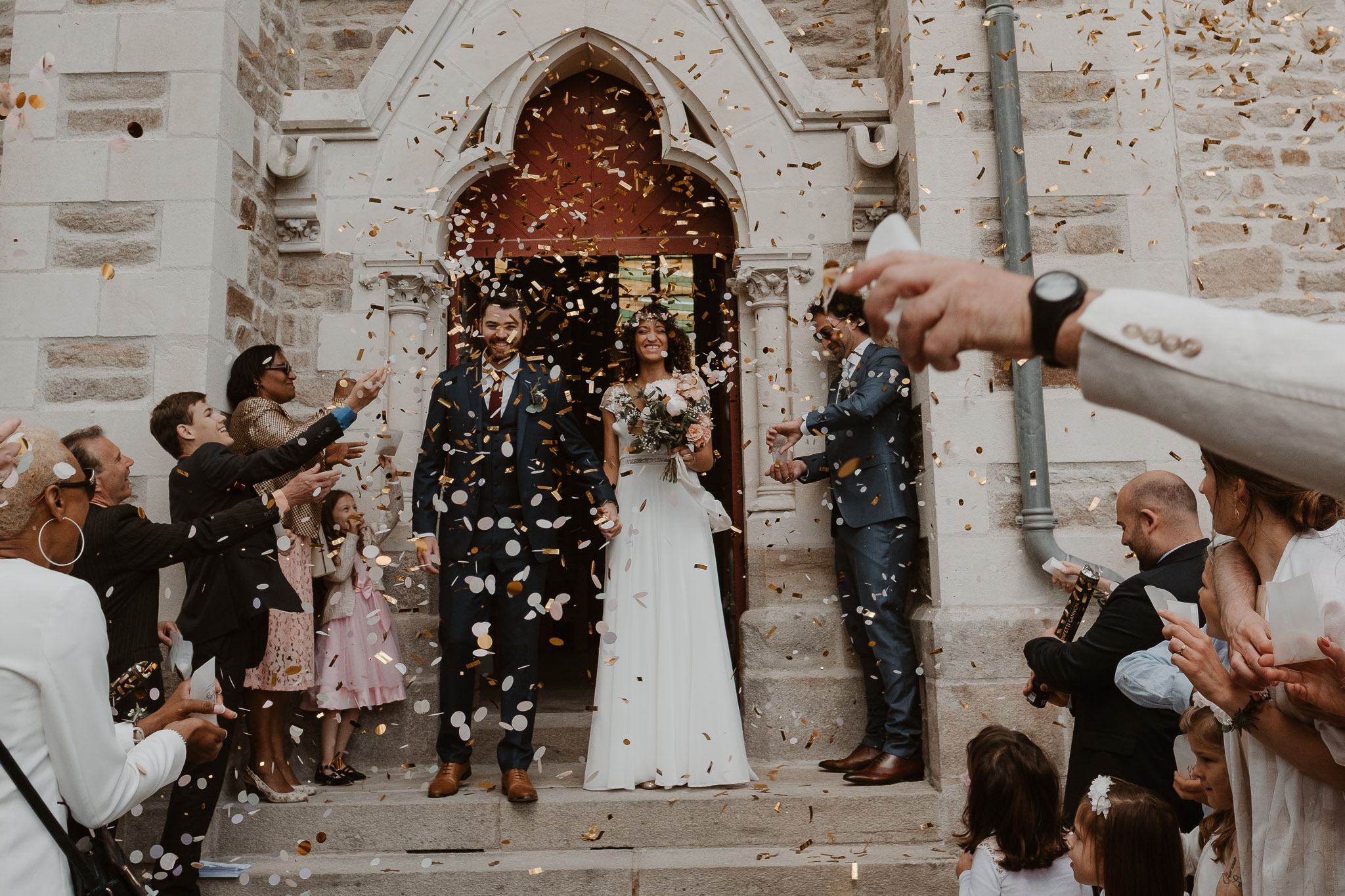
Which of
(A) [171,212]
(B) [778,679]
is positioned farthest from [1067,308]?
A: (A) [171,212]

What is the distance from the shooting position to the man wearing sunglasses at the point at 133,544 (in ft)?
10.2

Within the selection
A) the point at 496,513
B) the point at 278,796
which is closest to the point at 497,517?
the point at 496,513

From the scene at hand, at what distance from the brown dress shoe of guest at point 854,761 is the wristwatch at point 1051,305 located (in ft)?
11.5

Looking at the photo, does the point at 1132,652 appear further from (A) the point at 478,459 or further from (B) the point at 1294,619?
(A) the point at 478,459

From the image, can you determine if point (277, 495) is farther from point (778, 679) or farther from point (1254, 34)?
point (1254, 34)

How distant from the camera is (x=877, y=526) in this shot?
4184mm

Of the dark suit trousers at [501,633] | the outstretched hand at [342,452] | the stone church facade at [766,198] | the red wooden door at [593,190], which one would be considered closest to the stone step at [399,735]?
the stone church facade at [766,198]

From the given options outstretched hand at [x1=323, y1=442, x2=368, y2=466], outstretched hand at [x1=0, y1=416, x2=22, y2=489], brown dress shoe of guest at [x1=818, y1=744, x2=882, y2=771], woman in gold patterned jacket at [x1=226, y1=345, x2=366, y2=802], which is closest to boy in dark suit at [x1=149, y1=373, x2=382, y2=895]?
woman in gold patterned jacket at [x1=226, y1=345, x2=366, y2=802]

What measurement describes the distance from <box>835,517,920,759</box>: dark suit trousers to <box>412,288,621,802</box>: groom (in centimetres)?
109

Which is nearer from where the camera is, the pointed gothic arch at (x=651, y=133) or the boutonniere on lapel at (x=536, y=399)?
the boutonniere on lapel at (x=536, y=399)

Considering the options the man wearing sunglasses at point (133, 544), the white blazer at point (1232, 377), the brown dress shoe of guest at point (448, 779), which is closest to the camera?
the white blazer at point (1232, 377)

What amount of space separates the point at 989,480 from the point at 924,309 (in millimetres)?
3283

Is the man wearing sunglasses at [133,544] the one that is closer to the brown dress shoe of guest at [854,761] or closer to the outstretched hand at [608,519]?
the outstretched hand at [608,519]

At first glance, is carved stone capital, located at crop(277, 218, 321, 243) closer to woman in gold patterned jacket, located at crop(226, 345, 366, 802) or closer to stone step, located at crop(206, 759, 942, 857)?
woman in gold patterned jacket, located at crop(226, 345, 366, 802)
